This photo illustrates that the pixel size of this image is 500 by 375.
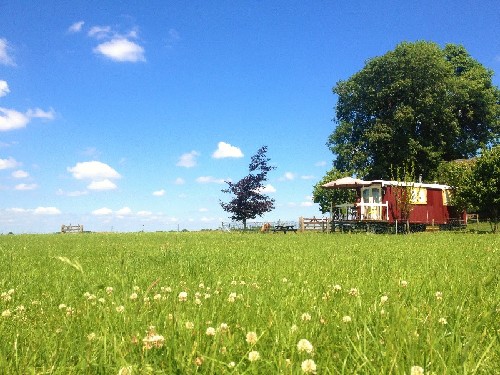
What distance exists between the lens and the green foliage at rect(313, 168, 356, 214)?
43.8 m

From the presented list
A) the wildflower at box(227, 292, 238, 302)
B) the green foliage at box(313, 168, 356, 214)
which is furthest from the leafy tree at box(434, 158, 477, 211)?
the wildflower at box(227, 292, 238, 302)

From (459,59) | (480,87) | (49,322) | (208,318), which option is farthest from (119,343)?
(459,59)

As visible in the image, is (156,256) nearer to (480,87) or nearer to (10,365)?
Answer: (10,365)

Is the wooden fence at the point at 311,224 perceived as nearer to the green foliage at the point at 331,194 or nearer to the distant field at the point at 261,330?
the green foliage at the point at 331,194

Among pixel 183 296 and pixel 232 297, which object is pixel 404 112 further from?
pixel 183 296

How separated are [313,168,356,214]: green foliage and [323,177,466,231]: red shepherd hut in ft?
23.2

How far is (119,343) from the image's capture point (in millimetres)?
2436

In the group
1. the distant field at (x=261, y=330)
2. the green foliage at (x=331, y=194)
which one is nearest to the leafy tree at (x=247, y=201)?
the green foliage at (x=331, y=194)

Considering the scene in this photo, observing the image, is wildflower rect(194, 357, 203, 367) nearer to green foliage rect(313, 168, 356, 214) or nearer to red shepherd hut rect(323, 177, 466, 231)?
red shepherd hut rect(323, 177, 466, 231)

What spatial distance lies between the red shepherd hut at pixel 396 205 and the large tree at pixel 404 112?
222 inches

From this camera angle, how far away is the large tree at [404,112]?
41.6 metres

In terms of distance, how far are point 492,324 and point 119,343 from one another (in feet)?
8.44

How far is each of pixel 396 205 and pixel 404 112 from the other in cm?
1150

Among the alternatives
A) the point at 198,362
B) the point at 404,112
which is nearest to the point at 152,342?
the point at 198,362
